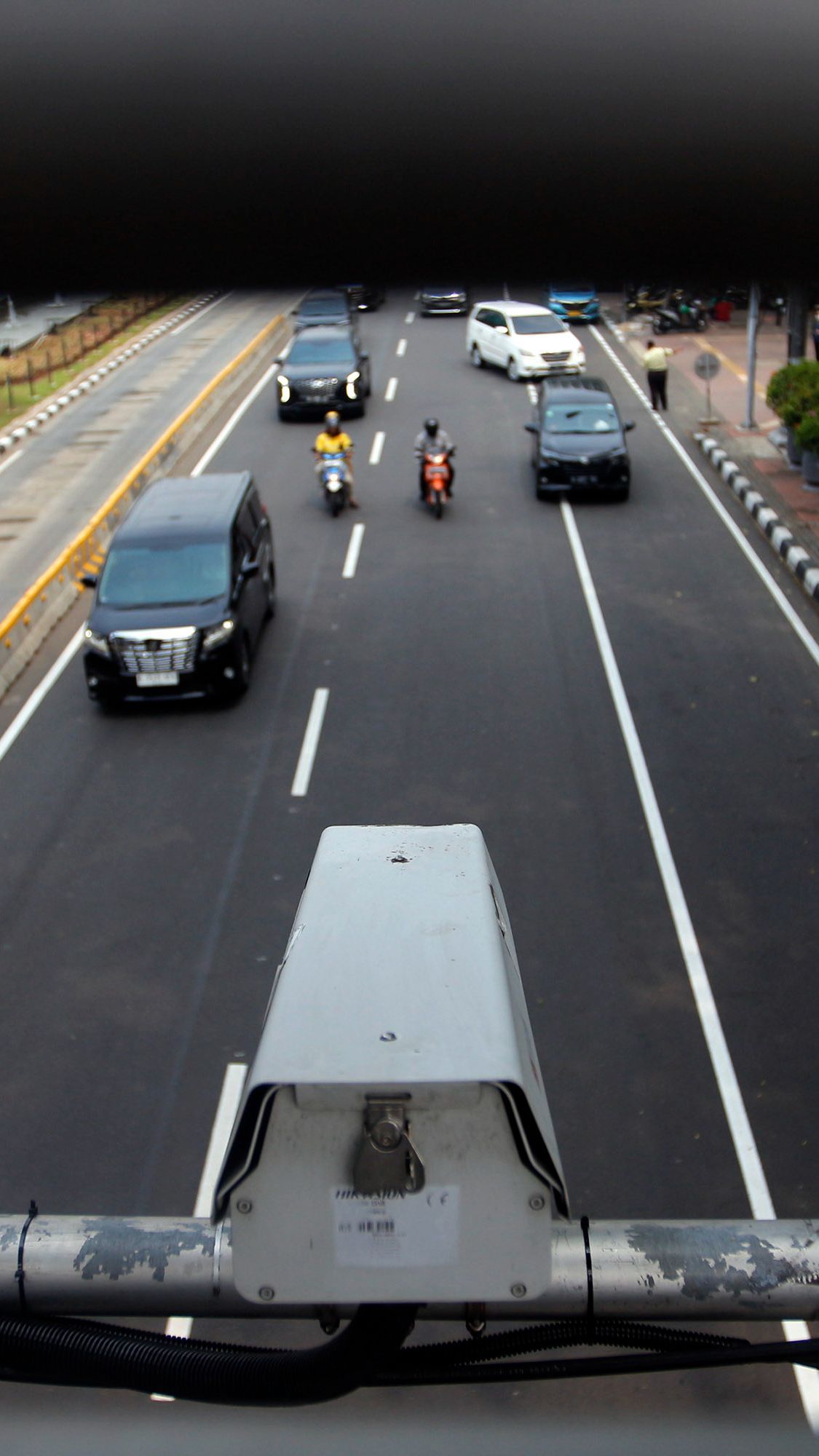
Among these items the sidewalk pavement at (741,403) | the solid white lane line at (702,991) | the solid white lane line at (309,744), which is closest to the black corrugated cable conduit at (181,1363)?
the solid white lane line at (702,991)

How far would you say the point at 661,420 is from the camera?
2677 cm

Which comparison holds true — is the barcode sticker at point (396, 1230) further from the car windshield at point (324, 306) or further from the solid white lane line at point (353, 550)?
the car windshield at point (324, 306)

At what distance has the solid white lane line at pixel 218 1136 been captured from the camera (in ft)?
24.9

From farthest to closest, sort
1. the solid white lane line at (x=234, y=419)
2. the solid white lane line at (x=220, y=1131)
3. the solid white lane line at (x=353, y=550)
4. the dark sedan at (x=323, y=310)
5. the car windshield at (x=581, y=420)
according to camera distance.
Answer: the dark sedan at (x=323, y=310), the solid white lane line at (x=234, y=419), the car windshield at (x=581, y=420), the solid white lane line at (x=353, y=550), the solid white lane line at (x=220, y=1131)

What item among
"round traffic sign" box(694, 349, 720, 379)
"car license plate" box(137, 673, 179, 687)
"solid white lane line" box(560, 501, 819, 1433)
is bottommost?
"solid white lane line" box(560, 501, 819, 1433)

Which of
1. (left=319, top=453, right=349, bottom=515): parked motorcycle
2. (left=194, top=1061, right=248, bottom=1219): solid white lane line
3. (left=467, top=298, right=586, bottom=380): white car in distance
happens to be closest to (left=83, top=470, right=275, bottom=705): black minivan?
(left=319, top=453, right=349, bottom=515): parked motorcycle

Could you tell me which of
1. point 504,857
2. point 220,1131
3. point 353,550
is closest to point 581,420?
point 353,550

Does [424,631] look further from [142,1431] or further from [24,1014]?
[142,1431]

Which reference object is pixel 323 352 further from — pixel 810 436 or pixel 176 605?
pixel 176 605

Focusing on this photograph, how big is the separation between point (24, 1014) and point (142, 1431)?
26.8 ft

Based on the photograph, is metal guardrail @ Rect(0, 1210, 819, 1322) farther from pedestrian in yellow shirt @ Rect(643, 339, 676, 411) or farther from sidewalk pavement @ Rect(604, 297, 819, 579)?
pedestrian in yellow shirt @ Rect(643, 339, 676, 411)

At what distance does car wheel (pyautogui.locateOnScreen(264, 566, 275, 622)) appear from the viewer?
53.8ft

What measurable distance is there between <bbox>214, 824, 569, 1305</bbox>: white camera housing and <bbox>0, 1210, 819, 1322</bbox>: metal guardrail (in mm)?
82

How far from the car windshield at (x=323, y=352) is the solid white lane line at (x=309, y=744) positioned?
14.0m
